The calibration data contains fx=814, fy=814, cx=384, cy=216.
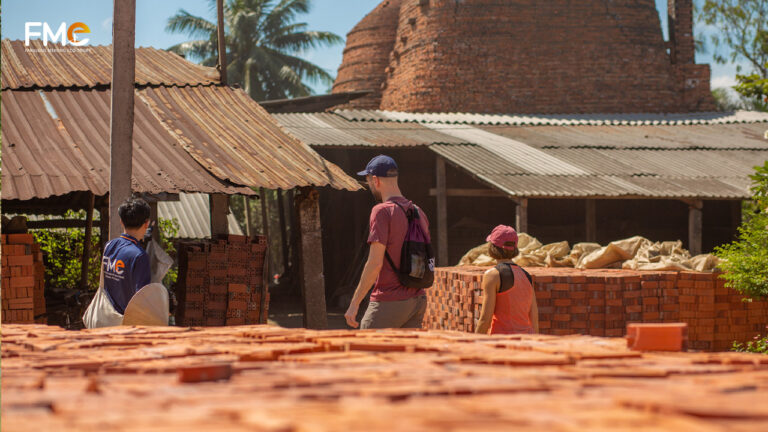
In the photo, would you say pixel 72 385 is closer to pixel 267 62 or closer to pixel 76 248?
pixel 76 248

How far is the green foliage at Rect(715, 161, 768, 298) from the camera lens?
25.5ft

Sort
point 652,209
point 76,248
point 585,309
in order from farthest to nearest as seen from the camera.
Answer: point 652,209 → point 76,248 → point 585,309

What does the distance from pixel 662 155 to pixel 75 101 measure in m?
12.2

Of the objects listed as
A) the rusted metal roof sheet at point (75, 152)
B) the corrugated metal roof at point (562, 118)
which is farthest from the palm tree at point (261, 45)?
the rusted metal roof sheet at point (75, 152)

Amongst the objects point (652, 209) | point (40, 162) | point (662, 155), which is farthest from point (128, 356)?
point (652, 209)

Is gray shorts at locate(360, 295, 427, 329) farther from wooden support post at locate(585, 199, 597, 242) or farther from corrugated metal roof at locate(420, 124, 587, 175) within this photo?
wooden support post at locate(585, 199, 597, 242)

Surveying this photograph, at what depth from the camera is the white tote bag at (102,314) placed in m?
4.73

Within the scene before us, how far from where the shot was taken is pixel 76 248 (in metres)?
13.3

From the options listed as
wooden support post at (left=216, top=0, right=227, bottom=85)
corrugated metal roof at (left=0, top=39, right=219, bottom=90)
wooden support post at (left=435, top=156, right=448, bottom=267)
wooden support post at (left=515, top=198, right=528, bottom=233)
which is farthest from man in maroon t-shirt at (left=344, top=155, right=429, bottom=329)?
wooden support post at (left=435, top=156, right=448, bottom=267)

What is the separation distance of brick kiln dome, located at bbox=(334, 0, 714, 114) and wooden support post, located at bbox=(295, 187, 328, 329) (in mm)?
14265

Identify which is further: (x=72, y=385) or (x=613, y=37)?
(x=613, y=37)

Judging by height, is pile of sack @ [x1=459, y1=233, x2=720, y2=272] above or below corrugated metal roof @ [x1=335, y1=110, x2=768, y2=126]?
below

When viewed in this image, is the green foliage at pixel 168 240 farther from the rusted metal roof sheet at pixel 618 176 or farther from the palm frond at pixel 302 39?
the palm frond at pixel 302 39

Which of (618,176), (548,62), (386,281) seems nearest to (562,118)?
(548,62)
